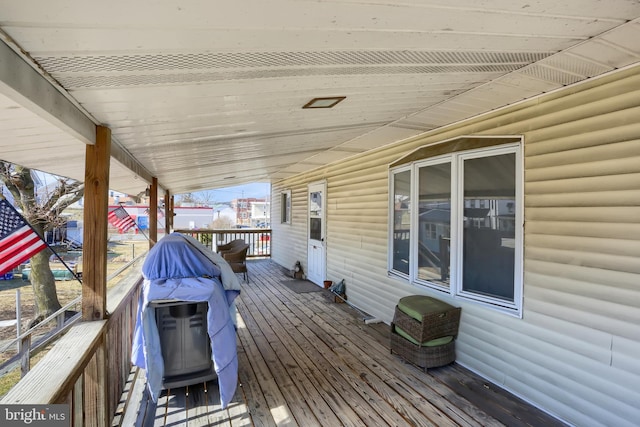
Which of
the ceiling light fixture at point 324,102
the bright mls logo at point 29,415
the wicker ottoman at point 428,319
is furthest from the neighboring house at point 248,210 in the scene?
the bright mls logo at point 29,415

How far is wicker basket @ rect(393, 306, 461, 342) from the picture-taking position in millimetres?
3150

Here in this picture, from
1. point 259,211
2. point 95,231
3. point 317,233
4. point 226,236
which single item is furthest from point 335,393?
point 259,211

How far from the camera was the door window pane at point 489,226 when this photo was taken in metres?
2.91

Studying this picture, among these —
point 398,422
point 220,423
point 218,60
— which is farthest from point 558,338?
point 218,60

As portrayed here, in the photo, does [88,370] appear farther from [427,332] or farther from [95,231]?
[427,332]

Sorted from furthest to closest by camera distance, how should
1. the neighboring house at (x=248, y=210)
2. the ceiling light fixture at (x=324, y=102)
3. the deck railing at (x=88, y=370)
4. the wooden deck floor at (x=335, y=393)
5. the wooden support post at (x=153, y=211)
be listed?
the neighboring house at (x=248, y=210) < the wooden support post at (x=153, y=211) < the wooden deck floor at (x=335, y=393) < the ceiling light fixture at (x=324, y=102) < the deck railing at (x=88, y=370)

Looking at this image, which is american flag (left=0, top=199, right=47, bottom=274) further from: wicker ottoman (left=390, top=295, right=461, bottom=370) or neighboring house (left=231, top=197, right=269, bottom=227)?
neighboring house (left=231, top=197, right=269, bottom=227)

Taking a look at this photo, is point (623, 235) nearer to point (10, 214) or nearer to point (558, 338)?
point (558, 338)

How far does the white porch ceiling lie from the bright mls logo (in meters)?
1.18

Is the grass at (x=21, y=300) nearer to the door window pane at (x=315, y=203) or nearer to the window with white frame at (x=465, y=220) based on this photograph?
the door window pane at (x=315, y=203)

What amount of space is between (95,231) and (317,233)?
16.9 feet

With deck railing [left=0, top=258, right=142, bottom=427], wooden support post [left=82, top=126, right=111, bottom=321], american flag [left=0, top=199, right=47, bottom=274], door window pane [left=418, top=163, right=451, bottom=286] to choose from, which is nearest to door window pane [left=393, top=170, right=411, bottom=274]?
door window pane [left=418, top=163, right=451, bottom=286]

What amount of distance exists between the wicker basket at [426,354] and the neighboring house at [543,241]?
16cm

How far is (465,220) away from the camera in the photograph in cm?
337
